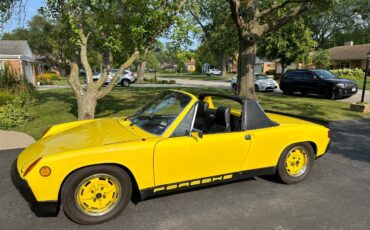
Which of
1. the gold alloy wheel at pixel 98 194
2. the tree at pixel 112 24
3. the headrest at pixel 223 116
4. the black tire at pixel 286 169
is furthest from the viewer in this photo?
the tree at pixel 112 24

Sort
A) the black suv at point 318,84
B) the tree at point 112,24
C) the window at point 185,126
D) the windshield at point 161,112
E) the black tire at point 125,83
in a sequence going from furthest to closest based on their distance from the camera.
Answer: the black tire at point 125,83
the black suv at point 318,84
the tree at point 112,24
the windshield at point 161,112
the window at point 185,126

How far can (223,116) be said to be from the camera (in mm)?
4426

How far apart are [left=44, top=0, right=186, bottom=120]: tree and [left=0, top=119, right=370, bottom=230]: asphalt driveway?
4260 millimetres

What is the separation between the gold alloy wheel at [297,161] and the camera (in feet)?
15.3

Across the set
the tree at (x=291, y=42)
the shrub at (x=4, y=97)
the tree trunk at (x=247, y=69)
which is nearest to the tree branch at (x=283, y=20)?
the tree trunk at (x=247, y=69)

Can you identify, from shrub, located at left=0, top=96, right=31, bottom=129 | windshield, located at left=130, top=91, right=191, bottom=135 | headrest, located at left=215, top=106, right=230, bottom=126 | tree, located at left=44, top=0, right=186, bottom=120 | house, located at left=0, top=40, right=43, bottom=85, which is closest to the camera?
windshield, located at left=130, top=91, right=191, bottom=135

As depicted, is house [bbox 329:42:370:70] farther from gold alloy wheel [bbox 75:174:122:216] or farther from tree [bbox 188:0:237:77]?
gold alloy wheel [bbox 75:174:122:216]

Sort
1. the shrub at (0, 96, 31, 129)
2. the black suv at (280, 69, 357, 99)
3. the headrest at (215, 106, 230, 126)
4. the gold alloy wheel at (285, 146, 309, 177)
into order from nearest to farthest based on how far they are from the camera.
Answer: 1. the headrest at (215, 106, 230, 126)
2. the gold alloy wheel at (285, 146, 309, 177)
3. the shrub at (0, 96, 31, 129)
4. the black suv at (280, 69, 357, 99)

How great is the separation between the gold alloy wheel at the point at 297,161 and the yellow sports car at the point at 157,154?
0.01 meters

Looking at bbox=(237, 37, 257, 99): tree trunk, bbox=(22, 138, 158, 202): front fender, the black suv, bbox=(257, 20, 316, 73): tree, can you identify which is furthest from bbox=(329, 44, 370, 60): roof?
bbox=(22, 138, 158, 202): front fender

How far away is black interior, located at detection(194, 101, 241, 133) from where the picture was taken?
4.38 m

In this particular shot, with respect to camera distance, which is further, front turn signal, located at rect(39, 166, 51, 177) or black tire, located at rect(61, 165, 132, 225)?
black tire, located at rect(61, 165, 132, 225)

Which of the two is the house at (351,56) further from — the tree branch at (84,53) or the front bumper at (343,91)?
the tree branch at (84,53)

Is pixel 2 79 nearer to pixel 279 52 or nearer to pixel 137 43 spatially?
pixel 137 43
